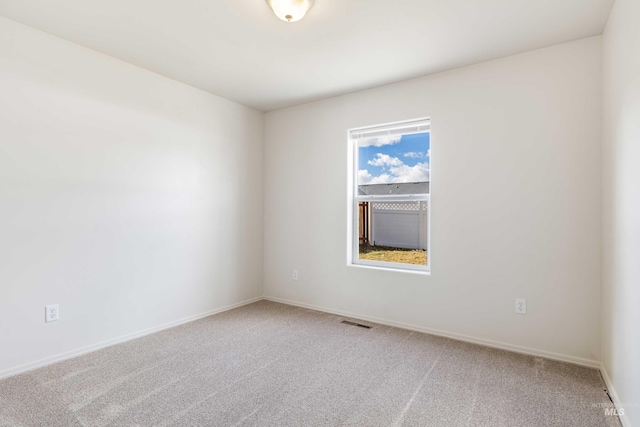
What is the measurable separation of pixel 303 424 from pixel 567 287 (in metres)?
2.16

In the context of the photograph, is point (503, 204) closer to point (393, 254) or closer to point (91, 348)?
point (393, 254)

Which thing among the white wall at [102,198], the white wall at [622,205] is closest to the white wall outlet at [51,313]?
the white wall at [102,198]

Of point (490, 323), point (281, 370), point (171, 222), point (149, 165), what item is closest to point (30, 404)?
point (281, 370)

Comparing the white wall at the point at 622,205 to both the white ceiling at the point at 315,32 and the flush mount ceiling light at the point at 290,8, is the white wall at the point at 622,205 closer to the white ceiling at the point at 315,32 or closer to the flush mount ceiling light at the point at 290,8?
the white ceiling at the point at 315,32

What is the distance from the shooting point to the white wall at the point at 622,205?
1611 mm

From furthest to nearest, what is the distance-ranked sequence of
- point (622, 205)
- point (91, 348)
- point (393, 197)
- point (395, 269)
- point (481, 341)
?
1. point (393, 197)
2. point (395, 269)
3. point (481, 341)
4. point (91, 348)
5. point (622, 205)

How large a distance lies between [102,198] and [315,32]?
2149 millimetres

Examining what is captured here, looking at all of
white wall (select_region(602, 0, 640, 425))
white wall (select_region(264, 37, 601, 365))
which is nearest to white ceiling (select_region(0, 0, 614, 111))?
white wall (select_region(264, 37, 601, 365))

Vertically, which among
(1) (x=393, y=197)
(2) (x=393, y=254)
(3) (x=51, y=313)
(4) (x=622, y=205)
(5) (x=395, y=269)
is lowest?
(3) (x=51, y=313)

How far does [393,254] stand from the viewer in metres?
3.47

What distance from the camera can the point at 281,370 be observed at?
2.31 meters

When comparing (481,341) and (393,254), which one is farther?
(393,254)

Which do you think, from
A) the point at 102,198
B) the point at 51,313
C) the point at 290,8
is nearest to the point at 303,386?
the point at 51,313

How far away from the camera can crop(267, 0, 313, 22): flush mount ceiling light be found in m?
1.92
